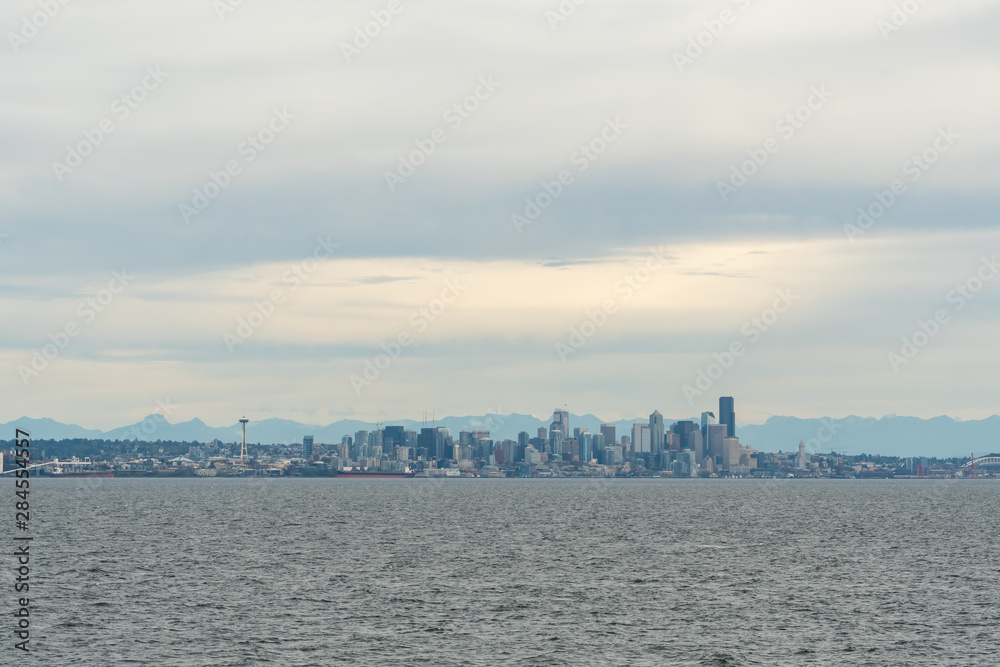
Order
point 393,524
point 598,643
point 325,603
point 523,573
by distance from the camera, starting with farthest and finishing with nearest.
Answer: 1. point 393,524
2. point 523,573
3. point 325,603
4. point 598,643

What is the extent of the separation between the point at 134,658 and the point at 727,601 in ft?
154

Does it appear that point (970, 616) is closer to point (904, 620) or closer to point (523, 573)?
point (904, 620)

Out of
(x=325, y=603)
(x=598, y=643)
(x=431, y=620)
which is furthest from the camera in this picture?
(x=325, y=603)

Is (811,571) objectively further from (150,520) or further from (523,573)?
(150,520)

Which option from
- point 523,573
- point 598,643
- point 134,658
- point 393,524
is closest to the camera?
point 134,658

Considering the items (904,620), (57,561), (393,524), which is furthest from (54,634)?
(393,524)

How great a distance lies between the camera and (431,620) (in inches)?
3123

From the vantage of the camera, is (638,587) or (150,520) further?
(150,520)

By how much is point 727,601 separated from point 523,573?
79.2ft

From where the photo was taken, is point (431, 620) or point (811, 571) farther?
point (811, 571)

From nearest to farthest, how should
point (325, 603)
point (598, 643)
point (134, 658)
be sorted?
point (134, 658), point (598, 643), point (325, 603)

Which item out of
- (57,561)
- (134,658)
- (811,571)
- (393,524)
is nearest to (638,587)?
(811,571)

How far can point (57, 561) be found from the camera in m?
114

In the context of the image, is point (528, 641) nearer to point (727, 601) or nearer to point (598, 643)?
point (598, 643)
